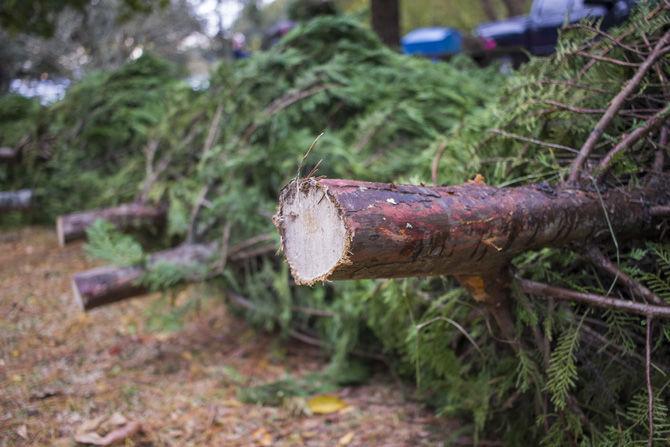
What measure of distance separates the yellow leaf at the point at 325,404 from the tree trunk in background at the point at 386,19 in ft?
16.5

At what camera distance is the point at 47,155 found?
18.6ft

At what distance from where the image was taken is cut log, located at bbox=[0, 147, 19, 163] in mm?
5510

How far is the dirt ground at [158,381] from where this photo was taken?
8.29 ft

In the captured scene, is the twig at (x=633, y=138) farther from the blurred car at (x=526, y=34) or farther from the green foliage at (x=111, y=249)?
the blurred car at (x=526, y=34)

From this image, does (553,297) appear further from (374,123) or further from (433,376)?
(374,123)

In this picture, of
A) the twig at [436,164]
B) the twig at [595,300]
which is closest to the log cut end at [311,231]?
the twig at [595,300]

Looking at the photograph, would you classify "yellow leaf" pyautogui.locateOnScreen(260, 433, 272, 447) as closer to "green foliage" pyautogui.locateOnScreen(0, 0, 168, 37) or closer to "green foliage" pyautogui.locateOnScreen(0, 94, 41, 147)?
"green foliage" pyautogui.locateOnScreen(0, 94, 41, 147)

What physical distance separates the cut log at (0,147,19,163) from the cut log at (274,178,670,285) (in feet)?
16.6

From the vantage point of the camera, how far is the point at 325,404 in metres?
2.84

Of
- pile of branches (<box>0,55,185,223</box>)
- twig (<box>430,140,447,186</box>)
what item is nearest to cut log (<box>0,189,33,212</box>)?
pile of branches (<box>0,55,185,223</box>)

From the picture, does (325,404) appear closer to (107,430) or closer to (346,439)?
(346,439)

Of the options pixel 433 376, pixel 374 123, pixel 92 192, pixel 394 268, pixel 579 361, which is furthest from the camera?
pixel 92 192

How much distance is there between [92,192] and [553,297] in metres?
4.57

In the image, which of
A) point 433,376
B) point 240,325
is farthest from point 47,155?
point 433,376
